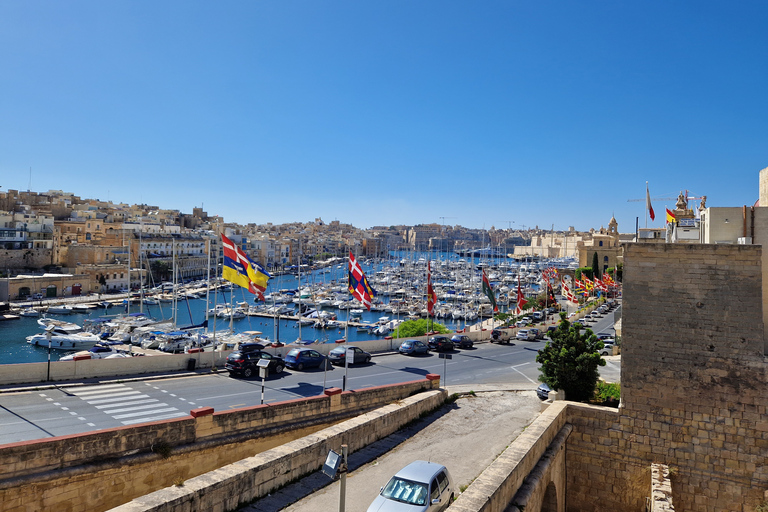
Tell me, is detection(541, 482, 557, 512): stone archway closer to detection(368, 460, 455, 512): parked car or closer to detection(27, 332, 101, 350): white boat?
detection(368, 460, 455, 512): parked car

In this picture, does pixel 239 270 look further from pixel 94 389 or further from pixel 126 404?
pixel 126 404

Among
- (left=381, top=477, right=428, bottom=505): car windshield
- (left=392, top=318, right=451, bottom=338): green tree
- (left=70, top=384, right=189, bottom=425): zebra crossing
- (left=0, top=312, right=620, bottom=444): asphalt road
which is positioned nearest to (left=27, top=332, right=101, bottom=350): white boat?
(left=392, top=318, right=451, bottom=338): green tree

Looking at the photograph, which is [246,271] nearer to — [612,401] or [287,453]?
[287,453]

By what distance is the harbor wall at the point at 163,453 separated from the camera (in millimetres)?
7273

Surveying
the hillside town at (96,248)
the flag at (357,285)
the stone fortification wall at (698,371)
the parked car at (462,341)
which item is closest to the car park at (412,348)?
the parked car at (462,341)

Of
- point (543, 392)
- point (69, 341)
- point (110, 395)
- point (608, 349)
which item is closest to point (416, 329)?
point (608, 349)

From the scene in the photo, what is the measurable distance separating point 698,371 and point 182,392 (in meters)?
14.0

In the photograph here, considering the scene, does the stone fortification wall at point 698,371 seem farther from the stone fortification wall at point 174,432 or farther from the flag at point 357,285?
the flag at point 357,285

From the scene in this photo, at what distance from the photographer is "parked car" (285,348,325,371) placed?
1836 cm

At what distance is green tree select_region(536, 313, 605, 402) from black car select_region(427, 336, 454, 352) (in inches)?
458

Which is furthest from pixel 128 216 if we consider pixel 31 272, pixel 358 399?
pixel 358 399

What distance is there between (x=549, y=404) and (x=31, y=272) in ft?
255

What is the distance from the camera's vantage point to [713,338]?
11.1 m

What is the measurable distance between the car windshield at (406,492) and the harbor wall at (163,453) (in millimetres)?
2246
